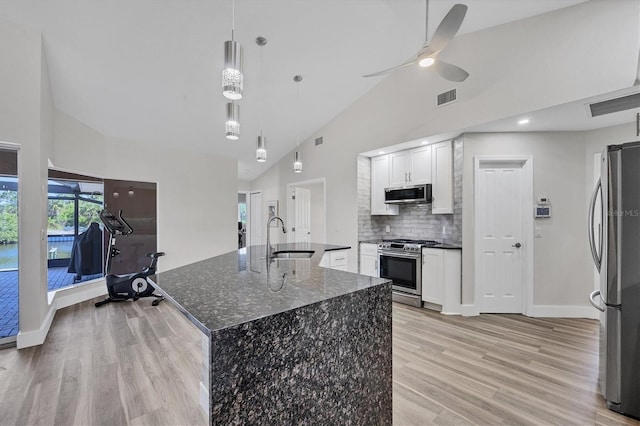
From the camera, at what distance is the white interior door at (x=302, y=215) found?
258 inches

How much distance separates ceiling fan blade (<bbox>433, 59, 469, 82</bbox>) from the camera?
2574 mm

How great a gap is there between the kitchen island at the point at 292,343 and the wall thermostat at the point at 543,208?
3.43 m

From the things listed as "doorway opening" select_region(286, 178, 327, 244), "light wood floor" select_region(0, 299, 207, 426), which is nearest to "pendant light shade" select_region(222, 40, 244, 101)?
"light wood floor" select_region(0, 299, 207, 426)

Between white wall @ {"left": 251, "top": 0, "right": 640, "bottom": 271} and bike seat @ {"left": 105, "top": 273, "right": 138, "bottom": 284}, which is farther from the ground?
white wall @ {"left": 251, "top": 0, "right": 640, "bottom": 271}

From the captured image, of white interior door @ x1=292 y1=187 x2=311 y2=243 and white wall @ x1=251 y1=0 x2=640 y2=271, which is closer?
white wall @ x1=251 y1=0 x2=640 y2=271

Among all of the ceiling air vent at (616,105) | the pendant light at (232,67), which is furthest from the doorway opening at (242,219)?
the ceiling air vent at (616,105)

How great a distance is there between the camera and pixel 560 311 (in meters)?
3.63

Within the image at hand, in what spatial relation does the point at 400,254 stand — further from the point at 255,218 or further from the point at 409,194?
the point at 255,218

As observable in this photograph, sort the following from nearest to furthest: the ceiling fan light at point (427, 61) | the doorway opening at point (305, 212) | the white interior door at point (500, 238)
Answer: the ceiling fan light at point (427, 61), the white interior door at point (500, 238), the doorway opening at point (305, 212)

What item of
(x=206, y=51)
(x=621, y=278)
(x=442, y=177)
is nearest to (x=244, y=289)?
(x=621, y=278)

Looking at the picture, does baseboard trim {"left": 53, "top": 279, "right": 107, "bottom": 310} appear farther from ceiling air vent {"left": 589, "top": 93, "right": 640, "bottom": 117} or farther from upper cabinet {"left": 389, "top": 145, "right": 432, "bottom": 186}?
ceiling air vent {"left": 589, "top": 93, "right": 640, "bottom": 117}

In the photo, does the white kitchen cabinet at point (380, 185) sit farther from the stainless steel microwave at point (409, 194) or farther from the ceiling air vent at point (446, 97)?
the ceiling air vent at point (446, 97)

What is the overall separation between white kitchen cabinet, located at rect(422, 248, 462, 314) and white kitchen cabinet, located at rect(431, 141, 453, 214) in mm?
642

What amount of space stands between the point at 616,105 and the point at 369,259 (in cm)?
349
